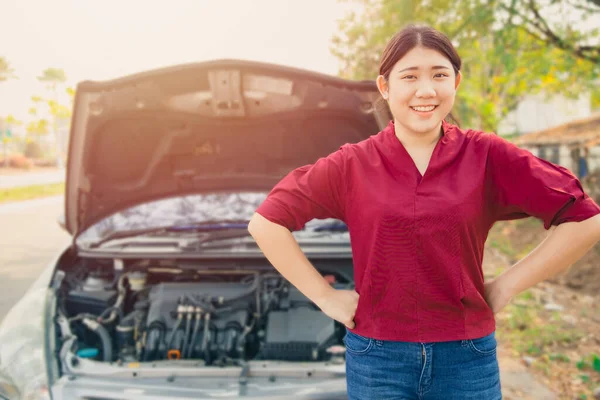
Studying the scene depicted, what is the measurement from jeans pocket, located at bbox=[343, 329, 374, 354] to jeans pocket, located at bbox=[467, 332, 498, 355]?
28cm

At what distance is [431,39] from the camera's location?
1435 mm

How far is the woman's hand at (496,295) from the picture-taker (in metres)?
1.48

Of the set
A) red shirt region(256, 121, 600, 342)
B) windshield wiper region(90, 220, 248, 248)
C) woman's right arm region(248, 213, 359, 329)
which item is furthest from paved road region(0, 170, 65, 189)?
red shirt region(256, 121, 600, 342)

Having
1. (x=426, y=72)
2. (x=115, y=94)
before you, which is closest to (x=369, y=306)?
(x=426, y=72)

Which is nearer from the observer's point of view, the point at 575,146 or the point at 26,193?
the point at 575,146

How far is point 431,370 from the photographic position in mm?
1372

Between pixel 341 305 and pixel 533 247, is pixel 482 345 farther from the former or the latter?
pixel 533 247

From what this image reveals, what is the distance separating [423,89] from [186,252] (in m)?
1.85

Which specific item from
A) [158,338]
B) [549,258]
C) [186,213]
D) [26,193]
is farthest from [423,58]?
[26,193]

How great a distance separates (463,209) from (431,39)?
50 centimetres

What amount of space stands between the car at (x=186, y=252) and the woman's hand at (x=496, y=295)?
2.65 feet

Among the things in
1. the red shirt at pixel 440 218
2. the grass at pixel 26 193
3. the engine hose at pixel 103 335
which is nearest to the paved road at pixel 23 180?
the grass at pixel 26 193

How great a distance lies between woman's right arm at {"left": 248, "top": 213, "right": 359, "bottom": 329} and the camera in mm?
1490

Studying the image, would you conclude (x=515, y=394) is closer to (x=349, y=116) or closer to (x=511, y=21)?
(x=349, y=116)
